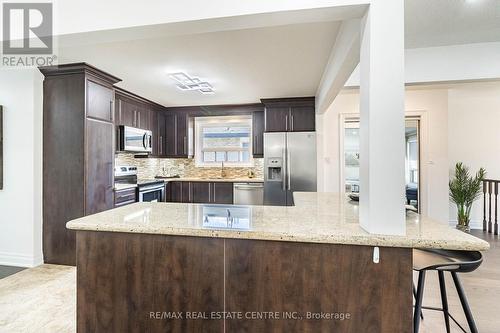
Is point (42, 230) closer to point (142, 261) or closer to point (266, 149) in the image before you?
point (142, 261)

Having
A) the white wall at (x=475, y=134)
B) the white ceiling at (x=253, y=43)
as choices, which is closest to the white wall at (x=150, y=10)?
the white ceiling at (x=253, y=43)

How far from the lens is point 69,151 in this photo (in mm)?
3135

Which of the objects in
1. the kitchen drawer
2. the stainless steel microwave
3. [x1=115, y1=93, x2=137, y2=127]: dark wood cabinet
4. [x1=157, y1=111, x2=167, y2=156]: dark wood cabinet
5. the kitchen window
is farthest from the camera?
the kitchen window

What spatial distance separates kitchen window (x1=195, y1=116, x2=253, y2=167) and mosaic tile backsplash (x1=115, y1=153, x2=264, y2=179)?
0.12 metres

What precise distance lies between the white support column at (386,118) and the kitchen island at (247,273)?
0.13 metres

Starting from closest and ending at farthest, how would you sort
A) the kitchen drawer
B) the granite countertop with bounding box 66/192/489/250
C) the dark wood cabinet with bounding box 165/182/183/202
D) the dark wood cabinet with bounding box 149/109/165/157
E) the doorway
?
1. the granite countertop with bounding box 66/192/489/250
2. the kitchen drawer
3. the doorway
4. the dark wood cabinet with bounding box 149/109/165/157
5. the dark wood cabinet with bounding box 165/182/183/202

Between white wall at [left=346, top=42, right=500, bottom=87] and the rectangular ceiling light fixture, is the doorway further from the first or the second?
the rectangular ceiling light fixture

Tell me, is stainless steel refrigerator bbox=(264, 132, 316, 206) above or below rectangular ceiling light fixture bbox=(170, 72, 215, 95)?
below

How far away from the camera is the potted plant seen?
4.64 m

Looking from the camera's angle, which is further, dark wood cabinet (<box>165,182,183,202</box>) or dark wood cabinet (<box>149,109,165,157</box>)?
dark wood cabinet (<box>165,182,183,202</box>)

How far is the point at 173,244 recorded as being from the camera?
146 cm

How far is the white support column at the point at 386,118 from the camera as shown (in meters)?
1.28

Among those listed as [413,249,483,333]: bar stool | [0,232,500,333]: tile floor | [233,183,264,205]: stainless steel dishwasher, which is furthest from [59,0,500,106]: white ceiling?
[0,232,500,333]: tile floor

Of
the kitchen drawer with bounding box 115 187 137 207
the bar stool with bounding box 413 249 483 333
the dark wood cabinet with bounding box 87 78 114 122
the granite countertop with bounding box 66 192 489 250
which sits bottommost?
the bar stool with bounding box 413 249 483 333
